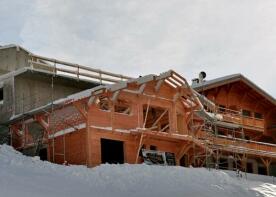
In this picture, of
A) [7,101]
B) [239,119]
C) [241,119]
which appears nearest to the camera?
[7,101]

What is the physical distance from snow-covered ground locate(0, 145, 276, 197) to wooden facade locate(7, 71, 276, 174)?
2.42 meters

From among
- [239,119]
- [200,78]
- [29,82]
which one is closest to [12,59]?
[29,82]

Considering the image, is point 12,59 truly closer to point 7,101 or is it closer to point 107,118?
point 7,101

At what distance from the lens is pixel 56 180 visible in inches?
982

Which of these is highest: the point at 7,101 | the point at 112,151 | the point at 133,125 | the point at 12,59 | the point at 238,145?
the point at 12,59

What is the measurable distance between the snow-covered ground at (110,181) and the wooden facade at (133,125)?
95.2 inches

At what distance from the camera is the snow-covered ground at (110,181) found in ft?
75.6

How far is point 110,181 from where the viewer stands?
26.0 m

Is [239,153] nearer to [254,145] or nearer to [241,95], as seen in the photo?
[254,145]

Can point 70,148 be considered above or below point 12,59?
below

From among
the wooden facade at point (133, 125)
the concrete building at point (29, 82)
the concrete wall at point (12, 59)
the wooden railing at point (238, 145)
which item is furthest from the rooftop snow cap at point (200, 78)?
the concrete wall at point (12, 59)

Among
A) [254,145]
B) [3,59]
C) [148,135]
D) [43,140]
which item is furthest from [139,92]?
[254,145]

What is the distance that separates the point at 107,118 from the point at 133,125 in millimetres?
1850

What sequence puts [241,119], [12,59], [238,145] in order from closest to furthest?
[12,59] → [238,145] → [241,119]
